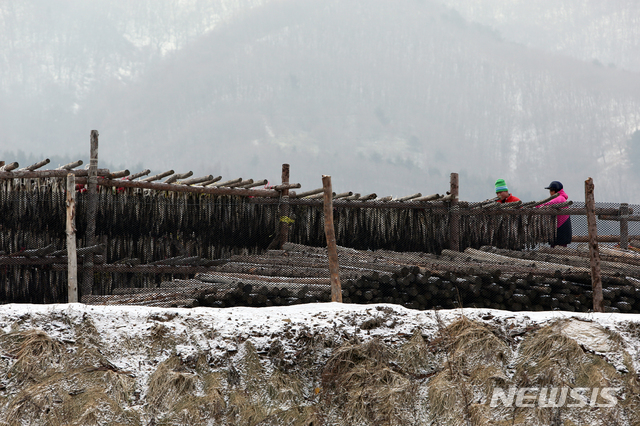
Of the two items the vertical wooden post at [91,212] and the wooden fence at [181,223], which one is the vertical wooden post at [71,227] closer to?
the wooden fence at [181,223]

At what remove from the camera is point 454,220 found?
12289 mm

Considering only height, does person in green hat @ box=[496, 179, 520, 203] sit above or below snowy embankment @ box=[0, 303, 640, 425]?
above

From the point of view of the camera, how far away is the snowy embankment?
A: 14.8 ft

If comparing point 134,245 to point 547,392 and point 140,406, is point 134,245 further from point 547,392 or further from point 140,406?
point 547,392

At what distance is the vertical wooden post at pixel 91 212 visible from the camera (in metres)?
10.1

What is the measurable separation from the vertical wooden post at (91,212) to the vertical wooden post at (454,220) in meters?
6.86

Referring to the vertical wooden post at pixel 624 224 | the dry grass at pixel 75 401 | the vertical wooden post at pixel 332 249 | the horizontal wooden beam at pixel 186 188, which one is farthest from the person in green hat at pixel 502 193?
the dry grass at pixel 75 401

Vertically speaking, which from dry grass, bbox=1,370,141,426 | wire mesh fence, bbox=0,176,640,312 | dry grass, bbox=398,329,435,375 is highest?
wire mesh fence, bbox=0,176,640,312

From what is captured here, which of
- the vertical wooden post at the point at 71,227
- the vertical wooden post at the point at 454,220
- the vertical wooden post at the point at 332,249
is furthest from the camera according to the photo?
the vertical wooden post at the point at 454,220

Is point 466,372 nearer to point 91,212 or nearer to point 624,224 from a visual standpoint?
point 91,212

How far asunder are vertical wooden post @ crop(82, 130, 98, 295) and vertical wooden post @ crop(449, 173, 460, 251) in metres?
6.86

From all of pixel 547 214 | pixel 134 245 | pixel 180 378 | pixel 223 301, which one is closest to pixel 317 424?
pixel 180 378

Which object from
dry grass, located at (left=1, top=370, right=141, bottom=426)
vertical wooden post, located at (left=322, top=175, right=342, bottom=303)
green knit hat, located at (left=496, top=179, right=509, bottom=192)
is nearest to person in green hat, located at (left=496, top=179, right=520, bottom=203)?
green knit hat, located at (left=496, top=179, right=509, bottom=192)

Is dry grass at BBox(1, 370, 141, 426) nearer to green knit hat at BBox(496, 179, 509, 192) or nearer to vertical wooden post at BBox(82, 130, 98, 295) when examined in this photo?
vertical wooden post at BBox(82, 130, 98, 295)
